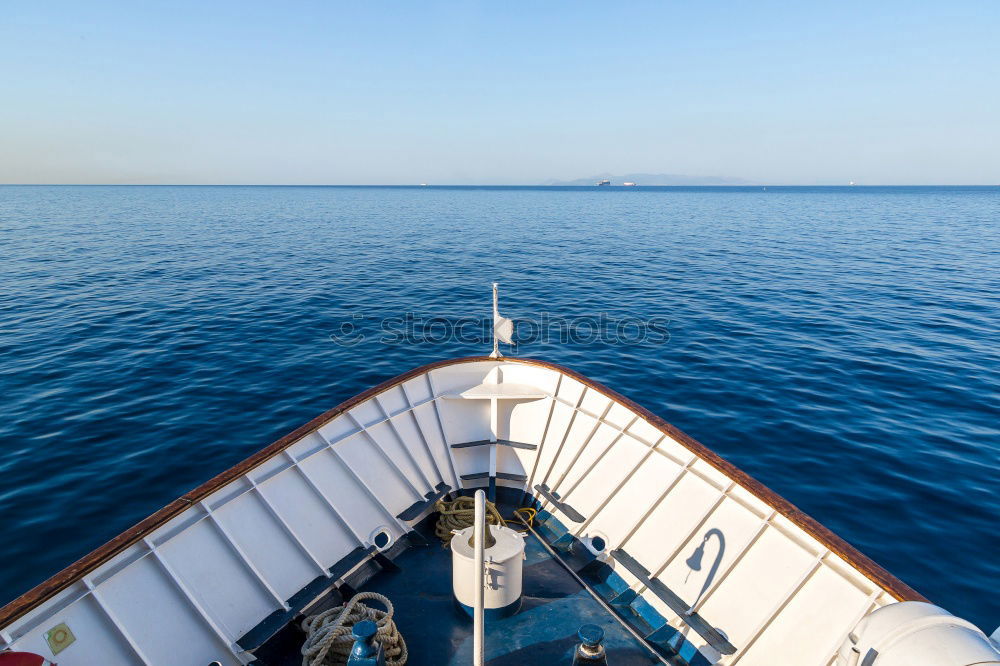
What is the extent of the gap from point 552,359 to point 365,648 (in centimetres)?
1640

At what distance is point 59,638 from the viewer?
519 centimetres

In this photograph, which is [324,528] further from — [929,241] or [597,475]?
[929,241]

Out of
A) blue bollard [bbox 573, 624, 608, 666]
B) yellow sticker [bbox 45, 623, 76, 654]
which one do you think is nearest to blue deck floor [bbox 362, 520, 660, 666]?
blue bollard [bbox 573, 624, 608, 666]

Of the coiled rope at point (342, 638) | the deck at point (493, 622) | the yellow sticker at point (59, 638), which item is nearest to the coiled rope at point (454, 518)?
the deck at point (493, 622)

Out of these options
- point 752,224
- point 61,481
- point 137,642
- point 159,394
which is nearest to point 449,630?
point 137,642

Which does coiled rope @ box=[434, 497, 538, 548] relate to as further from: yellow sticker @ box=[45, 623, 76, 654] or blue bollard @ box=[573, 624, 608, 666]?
yellow sticker @ box=[45, 623, 76, 654]

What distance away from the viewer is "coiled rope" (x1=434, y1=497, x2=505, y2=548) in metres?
8.64

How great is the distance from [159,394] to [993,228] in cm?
9337

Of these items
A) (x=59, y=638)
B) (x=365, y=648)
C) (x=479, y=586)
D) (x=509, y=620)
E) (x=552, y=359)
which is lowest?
(x=552, y=359)

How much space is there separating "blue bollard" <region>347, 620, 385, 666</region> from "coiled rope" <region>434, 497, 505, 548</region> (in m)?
3.04

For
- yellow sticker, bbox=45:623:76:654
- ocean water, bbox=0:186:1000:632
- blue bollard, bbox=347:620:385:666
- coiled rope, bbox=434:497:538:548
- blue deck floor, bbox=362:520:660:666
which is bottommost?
ocean water, bbox=0:186:1000:632

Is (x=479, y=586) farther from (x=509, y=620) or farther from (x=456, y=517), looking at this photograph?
(x=456, y=517)

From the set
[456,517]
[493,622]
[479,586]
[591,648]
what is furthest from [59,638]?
[591,648]

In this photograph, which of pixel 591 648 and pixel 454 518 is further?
pixel 454 518
